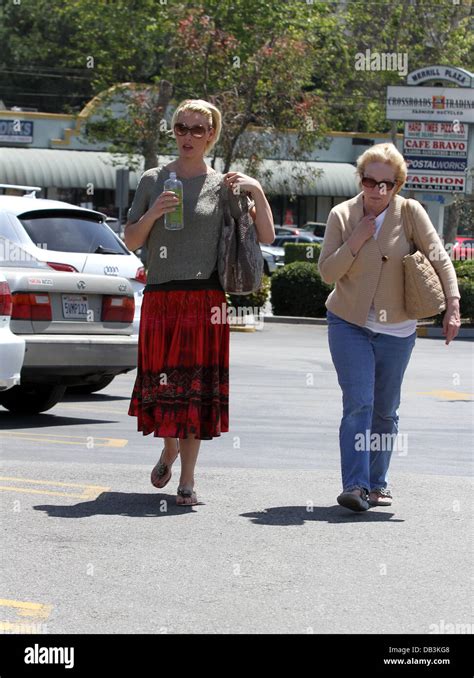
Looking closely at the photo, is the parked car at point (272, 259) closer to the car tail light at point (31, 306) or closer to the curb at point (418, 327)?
the curb at point (418, 327)

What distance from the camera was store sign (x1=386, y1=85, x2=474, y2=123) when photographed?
33.1 m

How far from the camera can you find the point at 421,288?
7.21 metres

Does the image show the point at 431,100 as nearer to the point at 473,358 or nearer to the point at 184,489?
the point at 473,358

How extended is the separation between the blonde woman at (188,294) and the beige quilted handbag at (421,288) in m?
0.72

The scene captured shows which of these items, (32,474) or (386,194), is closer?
(386,194)

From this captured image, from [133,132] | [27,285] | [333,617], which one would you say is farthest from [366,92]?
[333,617]

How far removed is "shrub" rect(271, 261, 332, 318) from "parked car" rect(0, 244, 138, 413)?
16512 millimetres

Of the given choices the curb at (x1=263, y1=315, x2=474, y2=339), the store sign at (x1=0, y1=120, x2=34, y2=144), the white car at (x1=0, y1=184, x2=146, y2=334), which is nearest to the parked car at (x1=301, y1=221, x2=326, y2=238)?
the store sign at (x1=0, y1=120, x2=34, y2=144)

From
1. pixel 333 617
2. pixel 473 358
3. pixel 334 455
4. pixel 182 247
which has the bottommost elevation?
pixel 473 358

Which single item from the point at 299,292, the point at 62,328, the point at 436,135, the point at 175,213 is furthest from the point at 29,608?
the point at 436,135

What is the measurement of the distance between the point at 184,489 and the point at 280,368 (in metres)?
10.0

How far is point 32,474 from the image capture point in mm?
8328

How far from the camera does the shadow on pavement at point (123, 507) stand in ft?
23.6

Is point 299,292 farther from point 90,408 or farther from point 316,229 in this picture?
point 316,229
